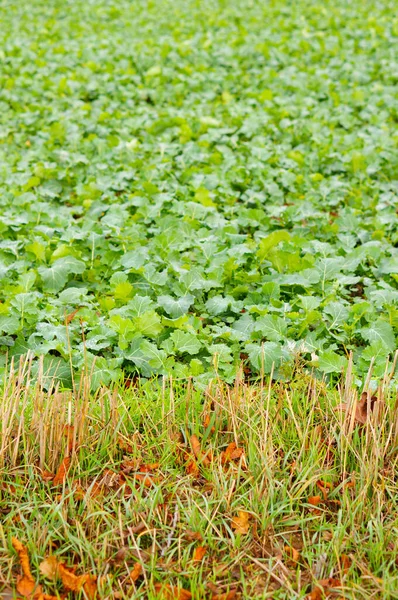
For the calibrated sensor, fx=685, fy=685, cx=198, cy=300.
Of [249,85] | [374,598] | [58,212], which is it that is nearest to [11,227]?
[58,212]

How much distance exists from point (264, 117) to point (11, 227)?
10.4 feet

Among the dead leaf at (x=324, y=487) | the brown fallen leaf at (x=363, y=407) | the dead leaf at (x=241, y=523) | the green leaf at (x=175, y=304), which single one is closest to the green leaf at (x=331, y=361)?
the brown fallen leaf at (x=363, y=407)

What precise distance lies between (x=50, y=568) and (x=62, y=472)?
0.43 meters

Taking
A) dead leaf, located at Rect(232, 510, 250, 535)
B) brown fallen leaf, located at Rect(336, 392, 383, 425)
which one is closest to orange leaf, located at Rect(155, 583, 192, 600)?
dead leaf, located at Rect(232, 510, 250, 535)

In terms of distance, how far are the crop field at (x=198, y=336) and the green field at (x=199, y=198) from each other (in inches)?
0.8

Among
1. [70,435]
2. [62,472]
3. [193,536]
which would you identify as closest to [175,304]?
[70,435]

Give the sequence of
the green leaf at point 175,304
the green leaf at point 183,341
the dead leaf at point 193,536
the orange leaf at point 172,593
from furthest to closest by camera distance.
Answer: the green leaf at point 175,304, the green leaf at point 183,341, the dead leaf at point 193,536, the orange leaf at point 172,593

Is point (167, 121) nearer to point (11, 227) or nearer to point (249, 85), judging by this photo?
point (249, 85)

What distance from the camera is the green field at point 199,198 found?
349 cm

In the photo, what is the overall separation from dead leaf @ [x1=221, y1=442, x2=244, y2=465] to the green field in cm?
47

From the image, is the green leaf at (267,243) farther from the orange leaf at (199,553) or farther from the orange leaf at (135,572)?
the orange leaf at (135,572)

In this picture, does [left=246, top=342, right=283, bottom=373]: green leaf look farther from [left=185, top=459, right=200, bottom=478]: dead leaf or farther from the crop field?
[left=185, top=459, right=200, bottom=478]: dead leaf

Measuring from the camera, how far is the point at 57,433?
263 centimetres

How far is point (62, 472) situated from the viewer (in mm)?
2580
